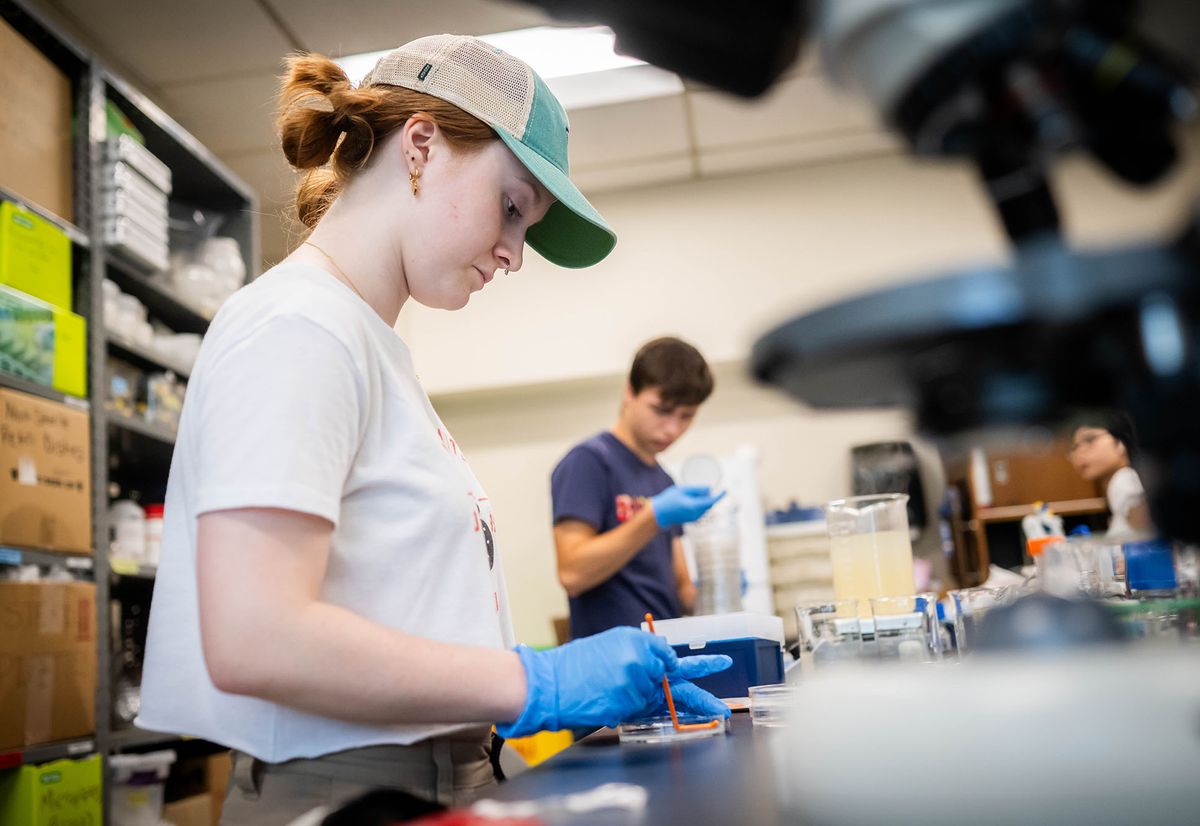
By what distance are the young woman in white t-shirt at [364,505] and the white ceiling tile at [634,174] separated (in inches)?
134

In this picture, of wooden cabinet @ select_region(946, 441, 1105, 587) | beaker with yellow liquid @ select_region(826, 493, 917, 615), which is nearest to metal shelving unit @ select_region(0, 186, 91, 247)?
beaker with yellow liquid @ select_region(826, 493, 917, 615)

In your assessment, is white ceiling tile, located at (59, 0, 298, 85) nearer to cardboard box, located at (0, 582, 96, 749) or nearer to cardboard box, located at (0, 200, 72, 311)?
cardboard box, located at (0, 200, 72, 311)

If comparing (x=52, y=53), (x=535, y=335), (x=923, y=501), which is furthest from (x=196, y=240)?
(x=923, y=501)

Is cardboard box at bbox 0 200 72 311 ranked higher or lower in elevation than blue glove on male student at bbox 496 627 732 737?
higher

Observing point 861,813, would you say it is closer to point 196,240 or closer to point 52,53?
point 52,53

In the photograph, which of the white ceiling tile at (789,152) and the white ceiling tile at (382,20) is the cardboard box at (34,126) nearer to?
the white ceiling tile at (382,20)

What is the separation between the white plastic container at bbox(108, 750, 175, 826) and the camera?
259 centimetres

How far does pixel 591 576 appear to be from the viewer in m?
2.52

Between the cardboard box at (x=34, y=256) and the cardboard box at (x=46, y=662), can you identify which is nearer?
the cardboard box at (x=46, y=662)

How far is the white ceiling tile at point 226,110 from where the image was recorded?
3744mm

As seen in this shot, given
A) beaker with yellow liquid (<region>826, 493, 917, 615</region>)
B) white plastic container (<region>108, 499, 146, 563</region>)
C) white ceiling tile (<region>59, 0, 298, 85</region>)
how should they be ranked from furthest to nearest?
white ceiling tile (<region>59, 0, 298, 85</region>)
white plastic container (<region>108, 499, 146, 563</region>)
beaker with yellow liquid (<region>826, 493, 917, 615</region>)

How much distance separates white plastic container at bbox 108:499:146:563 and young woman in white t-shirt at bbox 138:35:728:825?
177 cm

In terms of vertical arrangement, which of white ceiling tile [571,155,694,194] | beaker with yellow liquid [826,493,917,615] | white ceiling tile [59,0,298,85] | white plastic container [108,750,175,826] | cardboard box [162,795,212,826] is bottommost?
cardboard box [162,795,212,826]

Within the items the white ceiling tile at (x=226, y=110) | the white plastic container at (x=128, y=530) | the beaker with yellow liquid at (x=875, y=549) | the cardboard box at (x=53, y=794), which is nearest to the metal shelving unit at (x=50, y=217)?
the white plastic container at (x=128, y=530)
